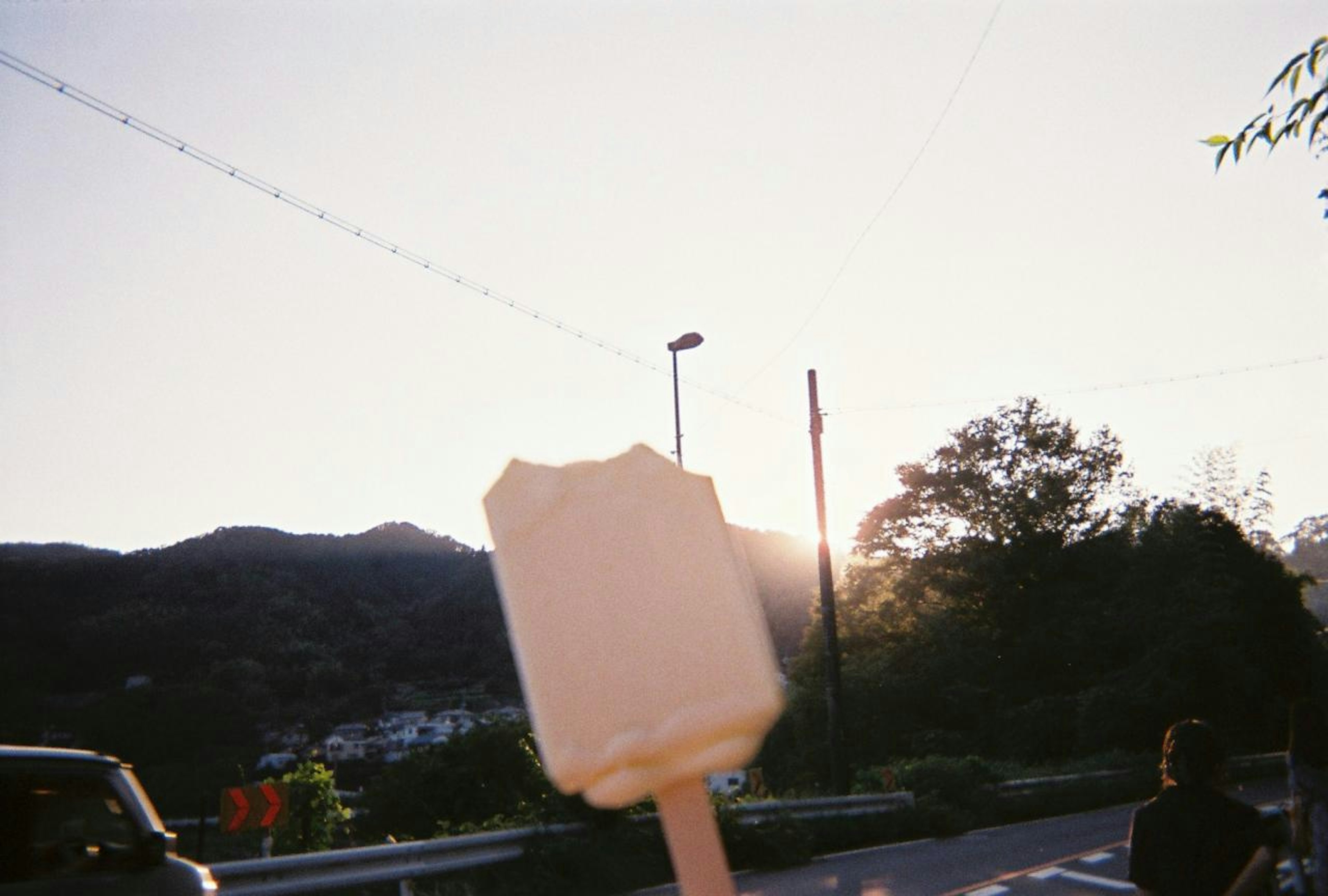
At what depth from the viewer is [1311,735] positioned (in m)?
6.88

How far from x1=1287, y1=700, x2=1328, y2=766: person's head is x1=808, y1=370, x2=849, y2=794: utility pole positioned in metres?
17.1

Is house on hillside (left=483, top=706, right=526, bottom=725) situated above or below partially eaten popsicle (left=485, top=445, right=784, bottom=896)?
below

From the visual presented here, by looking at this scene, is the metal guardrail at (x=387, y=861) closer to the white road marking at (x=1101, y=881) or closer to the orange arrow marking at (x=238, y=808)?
the orange arrow marking at (x=238, y=808)

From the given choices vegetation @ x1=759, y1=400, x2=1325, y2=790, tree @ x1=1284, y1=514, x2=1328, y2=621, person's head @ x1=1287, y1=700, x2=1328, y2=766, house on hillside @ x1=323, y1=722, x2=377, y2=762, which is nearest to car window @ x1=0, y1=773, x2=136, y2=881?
person's head @ x1=1287, y1=700, x2=1328, y2=766

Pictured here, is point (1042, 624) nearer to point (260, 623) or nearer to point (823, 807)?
point (823, 807)

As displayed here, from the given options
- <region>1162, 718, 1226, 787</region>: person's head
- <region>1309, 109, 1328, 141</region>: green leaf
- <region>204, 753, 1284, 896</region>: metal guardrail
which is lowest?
<region>204, 753, 1284, 896</region>: metal guardrail

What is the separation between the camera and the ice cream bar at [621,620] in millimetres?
762

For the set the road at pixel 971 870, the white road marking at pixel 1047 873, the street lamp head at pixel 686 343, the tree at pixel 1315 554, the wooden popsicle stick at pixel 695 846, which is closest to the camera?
the wooden popsicle stick at pixel 695 846

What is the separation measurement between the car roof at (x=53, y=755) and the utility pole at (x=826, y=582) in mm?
19068

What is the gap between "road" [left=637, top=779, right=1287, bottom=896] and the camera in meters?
13.1

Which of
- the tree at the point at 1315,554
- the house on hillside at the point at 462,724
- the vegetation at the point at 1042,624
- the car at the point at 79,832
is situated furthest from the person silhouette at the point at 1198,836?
the tree at the point at 1315,554

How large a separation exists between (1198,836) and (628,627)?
444 centimetres

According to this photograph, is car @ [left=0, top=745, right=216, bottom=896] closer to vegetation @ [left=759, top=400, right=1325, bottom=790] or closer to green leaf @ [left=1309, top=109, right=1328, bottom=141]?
green leaf @ [left=1309, top=109, right=1328, bottom=141]

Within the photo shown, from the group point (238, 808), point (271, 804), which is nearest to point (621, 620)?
point (238, 808)
